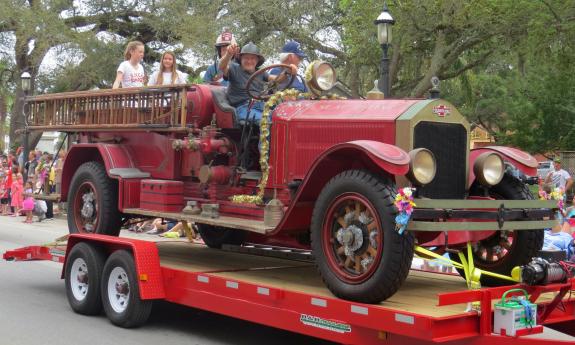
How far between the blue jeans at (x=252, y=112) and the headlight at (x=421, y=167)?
2.15 meters

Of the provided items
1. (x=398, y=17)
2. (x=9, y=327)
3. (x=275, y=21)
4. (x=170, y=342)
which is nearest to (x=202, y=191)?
(x=170, y=342)

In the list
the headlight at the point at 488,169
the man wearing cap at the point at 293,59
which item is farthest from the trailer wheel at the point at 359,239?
the man wearing cap at the point at 293,59

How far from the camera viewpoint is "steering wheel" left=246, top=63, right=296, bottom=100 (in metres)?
7.07

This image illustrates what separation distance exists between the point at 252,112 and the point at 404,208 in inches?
107

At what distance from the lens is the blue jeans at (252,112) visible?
7.15 meters

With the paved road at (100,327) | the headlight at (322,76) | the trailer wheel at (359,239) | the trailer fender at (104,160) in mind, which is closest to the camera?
the trailer wheel at (359,239)

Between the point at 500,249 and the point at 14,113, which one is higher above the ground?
the point at 14,113

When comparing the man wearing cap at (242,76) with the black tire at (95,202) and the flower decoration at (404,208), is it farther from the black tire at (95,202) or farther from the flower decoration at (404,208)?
the flower decoration at (404,208)

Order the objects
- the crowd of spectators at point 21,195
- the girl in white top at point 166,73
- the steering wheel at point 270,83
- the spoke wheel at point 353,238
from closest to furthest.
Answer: the spoke wheel at point 353,238
the steering wheel at point 270,83
the girl in white top at point 166,73
the crowd of spectators at point 21,195

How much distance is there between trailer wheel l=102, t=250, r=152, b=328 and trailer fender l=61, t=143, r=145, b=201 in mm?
1243

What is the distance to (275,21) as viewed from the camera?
2152 centimetres

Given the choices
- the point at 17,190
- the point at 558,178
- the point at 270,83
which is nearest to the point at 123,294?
the point at 270,83

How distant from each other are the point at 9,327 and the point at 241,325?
7.40ft

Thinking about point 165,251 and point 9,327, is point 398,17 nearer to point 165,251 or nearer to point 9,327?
point 165,251
